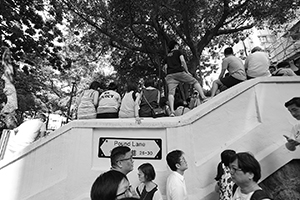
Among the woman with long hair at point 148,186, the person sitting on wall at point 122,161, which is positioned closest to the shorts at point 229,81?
the woman with long hair at point 148,186

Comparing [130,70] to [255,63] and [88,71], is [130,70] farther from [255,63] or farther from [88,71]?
[255,63]

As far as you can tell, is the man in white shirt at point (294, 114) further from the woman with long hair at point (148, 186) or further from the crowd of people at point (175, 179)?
the woman with long hair at point (148, 186)

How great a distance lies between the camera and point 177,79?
485 centimetres

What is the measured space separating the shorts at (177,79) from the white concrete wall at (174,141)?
3.80 feet

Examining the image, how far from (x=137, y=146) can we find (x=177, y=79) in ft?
6.29

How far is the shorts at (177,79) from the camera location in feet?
15.6

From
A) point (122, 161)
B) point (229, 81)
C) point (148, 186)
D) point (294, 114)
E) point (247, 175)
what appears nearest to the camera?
point (247, 175)

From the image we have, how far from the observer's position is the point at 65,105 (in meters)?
15.3

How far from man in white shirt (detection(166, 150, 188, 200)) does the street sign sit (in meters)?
0.62

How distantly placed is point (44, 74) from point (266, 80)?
1433 centimetres

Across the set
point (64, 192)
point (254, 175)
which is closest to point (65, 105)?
point (64, 192)

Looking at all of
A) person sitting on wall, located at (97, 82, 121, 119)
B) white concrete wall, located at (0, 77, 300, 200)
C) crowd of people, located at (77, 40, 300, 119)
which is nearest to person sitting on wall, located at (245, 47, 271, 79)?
crowd of people, located at (77, 40, 300, 119)

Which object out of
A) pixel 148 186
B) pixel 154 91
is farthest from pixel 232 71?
pixel 148 186

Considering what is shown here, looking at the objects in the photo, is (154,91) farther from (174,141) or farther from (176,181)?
(176,181)
